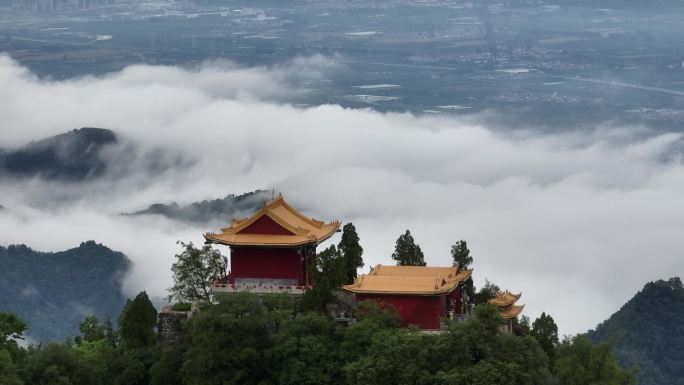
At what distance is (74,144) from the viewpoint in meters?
180

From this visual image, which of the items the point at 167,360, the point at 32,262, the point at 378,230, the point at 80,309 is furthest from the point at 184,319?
the point at 378,230

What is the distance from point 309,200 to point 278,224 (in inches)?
4938

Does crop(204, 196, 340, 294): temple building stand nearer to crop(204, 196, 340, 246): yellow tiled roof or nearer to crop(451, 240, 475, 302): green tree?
crop(204, 196, 340, 246): yellow tiled roof

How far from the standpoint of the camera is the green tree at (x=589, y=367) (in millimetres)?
45812

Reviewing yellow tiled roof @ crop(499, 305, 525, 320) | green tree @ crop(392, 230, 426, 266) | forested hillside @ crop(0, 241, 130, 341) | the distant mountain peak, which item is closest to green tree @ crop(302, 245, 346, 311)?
green tree @ crop(392, 230, 426, 266)

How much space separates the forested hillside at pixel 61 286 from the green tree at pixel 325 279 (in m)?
58.2

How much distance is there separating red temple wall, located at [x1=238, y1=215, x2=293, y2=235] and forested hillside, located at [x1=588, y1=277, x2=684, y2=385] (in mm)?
→ 41951

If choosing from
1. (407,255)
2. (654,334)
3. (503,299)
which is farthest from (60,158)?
(503,299)

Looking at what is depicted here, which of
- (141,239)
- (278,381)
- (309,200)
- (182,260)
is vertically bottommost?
(278,381)

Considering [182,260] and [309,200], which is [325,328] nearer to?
[182,260]

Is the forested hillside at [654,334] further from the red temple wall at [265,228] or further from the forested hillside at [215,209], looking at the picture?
the red temple wall at [265,228]

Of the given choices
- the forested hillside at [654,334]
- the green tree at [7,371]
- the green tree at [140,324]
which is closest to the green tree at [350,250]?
the green tree at [140,324]

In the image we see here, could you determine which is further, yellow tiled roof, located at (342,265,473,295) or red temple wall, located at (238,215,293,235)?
red temple wall, located at (238,215,293,235)

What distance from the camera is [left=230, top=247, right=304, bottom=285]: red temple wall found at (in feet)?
166
